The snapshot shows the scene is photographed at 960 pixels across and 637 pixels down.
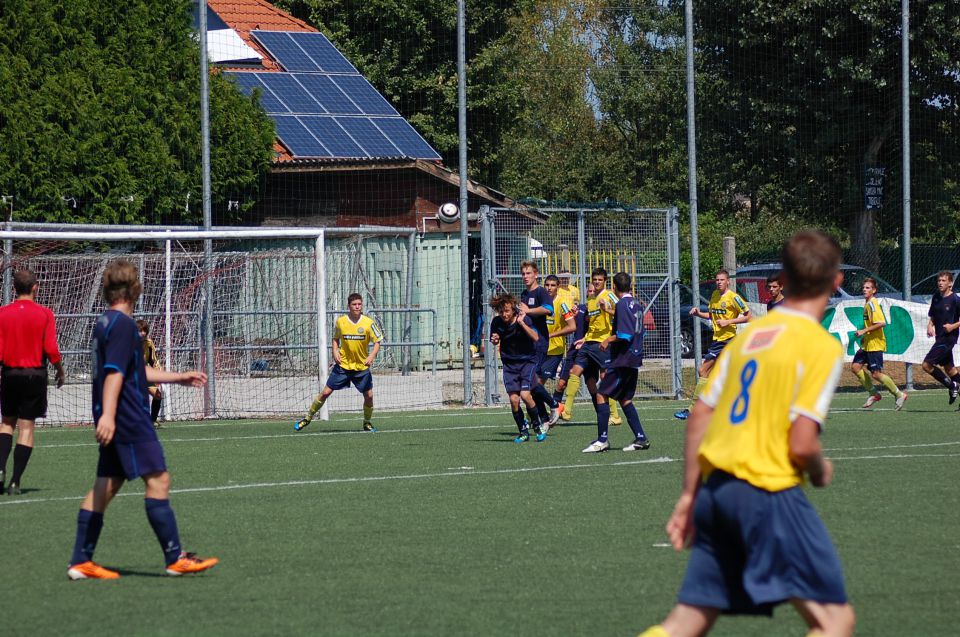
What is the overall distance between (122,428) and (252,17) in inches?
1040

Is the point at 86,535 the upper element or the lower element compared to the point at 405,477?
upper

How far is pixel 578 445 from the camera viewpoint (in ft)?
49.7

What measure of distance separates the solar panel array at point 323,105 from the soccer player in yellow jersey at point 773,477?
904 inches

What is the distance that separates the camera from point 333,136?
27906mm

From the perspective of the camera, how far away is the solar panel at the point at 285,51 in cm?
2967

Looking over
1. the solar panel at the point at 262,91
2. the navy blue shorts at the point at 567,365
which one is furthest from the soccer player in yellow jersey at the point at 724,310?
the solar panel at the point at 262,91

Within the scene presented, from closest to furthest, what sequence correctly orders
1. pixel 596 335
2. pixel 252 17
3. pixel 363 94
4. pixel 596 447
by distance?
pixel 596 447 < pixel 596 335 < pixel 363 94 < pixel 252 17

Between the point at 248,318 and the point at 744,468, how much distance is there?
683 inches

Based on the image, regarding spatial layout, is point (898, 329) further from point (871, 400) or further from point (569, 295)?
point (569, 295)

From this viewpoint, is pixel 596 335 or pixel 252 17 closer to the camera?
pixel 596 335

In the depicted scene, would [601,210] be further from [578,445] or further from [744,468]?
[744,468]

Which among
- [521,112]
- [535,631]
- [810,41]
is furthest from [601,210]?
[535,631]

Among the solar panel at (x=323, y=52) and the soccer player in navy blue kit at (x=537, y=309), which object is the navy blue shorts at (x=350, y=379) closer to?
the soccer player in navy blue kit at (x=537, y=309)

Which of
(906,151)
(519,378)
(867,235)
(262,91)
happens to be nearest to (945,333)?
(906,151)
